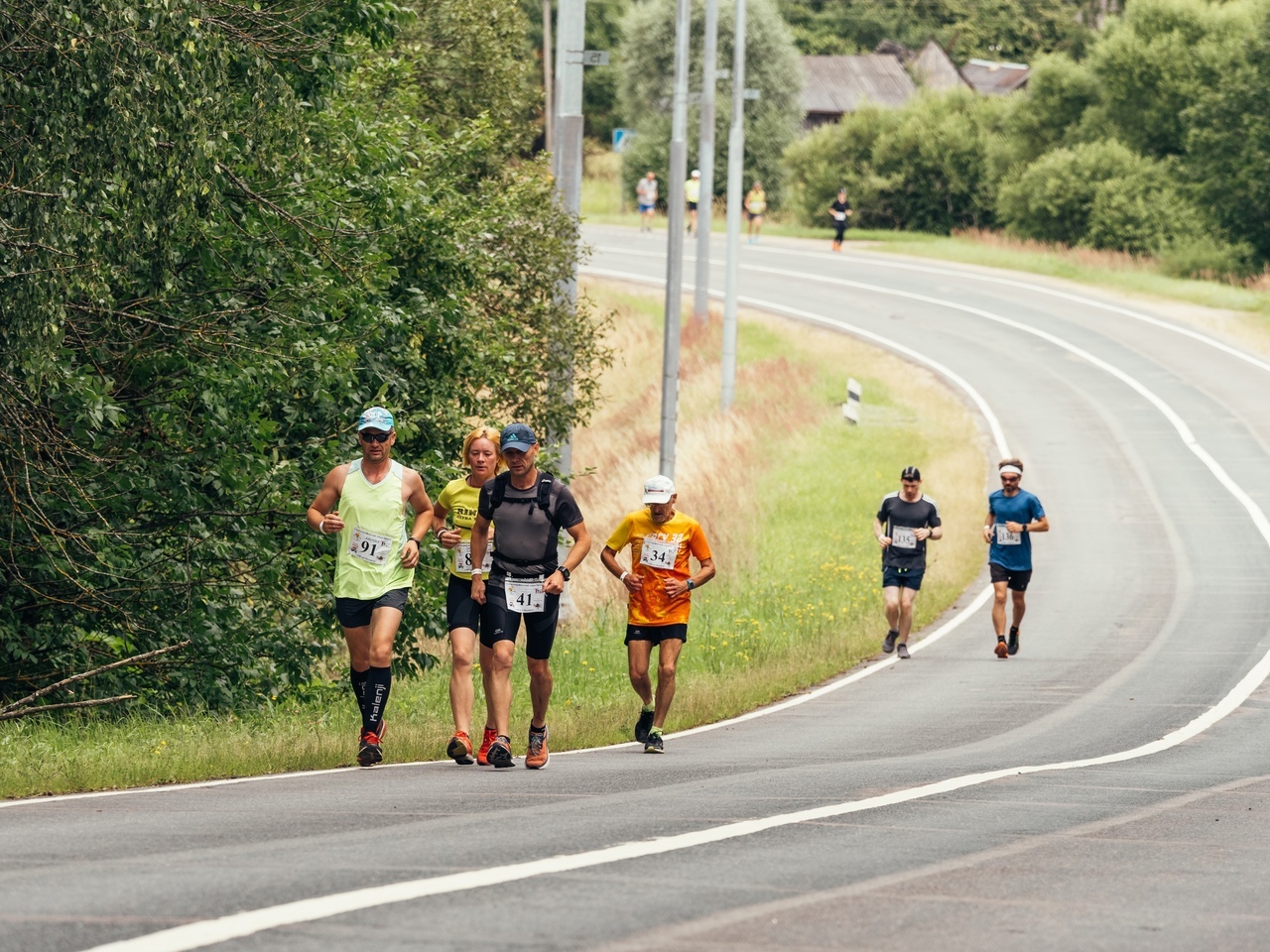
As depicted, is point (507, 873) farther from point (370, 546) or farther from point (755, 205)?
point (755, 205)

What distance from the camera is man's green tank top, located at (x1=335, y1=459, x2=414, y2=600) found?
1062 centimetres

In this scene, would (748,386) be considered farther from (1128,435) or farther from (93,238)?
(93,238)

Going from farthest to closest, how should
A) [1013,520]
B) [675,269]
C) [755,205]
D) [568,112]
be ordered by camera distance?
[755,205], [675,269], [568,112], [1013,520]

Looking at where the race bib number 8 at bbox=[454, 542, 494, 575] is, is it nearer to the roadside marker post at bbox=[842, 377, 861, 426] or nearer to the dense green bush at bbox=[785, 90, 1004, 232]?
the roadside marker post at bbox=[842, 377, 861, 426]

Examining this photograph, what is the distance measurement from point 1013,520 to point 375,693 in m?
9.75

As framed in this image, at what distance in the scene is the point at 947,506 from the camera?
28609 millimetres

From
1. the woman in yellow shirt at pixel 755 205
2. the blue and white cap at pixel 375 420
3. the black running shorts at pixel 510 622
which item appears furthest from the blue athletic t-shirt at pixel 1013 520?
the woman in yellow shirt at pixel 755 205

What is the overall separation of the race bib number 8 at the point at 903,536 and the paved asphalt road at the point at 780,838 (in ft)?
3.91

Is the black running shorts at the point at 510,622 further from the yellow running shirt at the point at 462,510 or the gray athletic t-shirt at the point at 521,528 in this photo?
the yellow running shirt at the point at 462,510

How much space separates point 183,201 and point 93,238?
1080 millimetres

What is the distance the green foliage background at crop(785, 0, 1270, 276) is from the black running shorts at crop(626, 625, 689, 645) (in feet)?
152

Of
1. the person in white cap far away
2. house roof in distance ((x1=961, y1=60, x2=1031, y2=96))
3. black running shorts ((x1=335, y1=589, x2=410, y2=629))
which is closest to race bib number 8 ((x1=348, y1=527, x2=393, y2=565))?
black running shorts ((x1=335, y1=589, x2=410, y2=629))

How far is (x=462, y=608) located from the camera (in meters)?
11.0

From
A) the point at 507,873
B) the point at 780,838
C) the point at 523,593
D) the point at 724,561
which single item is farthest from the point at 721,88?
the point at 507,873
